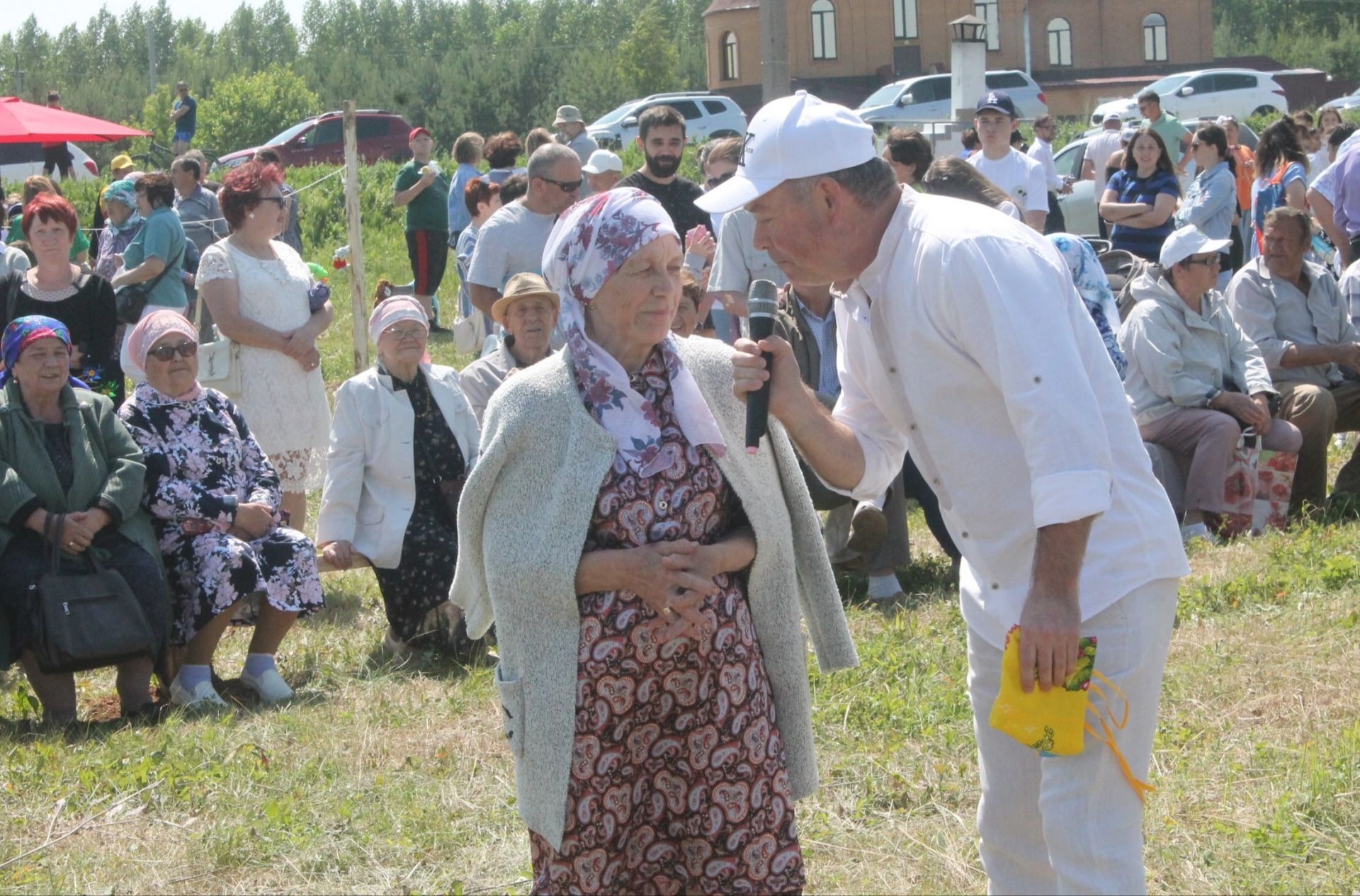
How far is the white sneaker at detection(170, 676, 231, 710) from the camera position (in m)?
5.95

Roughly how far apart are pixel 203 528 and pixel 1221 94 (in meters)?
36.1

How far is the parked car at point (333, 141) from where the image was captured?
31047 millimetres

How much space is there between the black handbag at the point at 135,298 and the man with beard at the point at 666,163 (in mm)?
3376

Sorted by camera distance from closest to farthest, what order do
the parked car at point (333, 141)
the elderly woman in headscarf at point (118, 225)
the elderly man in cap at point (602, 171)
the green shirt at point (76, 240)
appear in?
the elderly man in cap at point (602, 171)
the elderly woman in headscarf at point (118, 225)
the green shirt at point (76, 240)
the parked car at point (333, 141)

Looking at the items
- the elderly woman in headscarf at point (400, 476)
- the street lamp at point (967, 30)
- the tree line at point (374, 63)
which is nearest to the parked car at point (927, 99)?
the tree line at point (374, 63)

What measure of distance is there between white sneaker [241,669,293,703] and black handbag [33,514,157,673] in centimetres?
49

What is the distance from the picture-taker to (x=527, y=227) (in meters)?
8.10

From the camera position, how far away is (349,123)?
430 inches

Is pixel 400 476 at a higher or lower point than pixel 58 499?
lower

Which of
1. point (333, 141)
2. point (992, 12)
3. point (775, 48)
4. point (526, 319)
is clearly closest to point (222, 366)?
point (526, 319)

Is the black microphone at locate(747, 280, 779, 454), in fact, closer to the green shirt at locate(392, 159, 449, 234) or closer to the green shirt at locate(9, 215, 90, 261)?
the green shirt at locate(9, 215, 90, 261)

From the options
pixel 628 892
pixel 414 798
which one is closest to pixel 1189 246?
pixel 414 798

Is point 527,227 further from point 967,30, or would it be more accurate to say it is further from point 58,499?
point 967,30

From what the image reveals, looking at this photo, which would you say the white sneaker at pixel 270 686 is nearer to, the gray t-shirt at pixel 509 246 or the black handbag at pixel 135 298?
the gray t-shirt at pixel 509 246
